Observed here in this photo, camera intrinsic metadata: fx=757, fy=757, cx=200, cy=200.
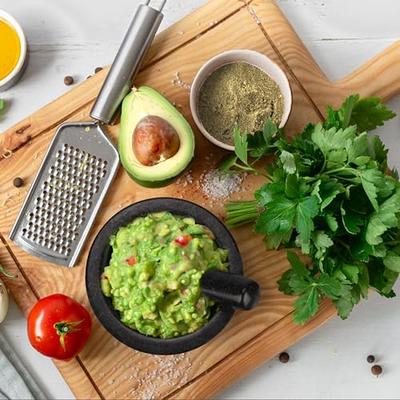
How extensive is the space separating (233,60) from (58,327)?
0.76 meters

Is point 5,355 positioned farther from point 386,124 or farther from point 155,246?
point 386,124

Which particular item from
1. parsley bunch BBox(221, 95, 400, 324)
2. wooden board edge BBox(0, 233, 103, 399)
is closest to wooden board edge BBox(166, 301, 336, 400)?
parsley bunch BBox(221, 95, 400, 324)

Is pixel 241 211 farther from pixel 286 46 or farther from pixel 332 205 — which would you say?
pixel 286 46

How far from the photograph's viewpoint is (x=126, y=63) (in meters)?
1.84

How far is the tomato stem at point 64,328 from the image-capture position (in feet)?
5.75

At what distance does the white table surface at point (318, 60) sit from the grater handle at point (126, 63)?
→ 208 mm

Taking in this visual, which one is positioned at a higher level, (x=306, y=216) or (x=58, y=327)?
(x=306, y=216)

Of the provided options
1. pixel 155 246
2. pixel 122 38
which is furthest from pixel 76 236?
pixel 122 38

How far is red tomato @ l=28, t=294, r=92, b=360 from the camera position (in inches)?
69.9

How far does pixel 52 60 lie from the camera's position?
204 cm

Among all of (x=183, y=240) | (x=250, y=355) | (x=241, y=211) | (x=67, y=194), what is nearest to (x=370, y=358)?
(x=250, y=355)

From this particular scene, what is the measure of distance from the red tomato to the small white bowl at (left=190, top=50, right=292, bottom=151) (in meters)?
0.52

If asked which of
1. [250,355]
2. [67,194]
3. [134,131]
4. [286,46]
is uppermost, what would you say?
[286,46]

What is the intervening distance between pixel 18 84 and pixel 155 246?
2.18 feet
